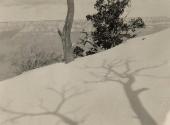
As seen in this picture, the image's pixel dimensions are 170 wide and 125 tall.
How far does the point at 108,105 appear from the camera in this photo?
5.80 m

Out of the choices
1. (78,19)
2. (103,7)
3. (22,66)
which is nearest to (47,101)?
(103,7)

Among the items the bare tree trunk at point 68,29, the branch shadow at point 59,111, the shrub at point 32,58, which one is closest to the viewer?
the branch shadow at point 59,111

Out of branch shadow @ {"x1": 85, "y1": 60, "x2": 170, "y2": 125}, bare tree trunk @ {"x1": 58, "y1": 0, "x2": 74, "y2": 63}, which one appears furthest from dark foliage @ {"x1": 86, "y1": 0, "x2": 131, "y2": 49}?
branch shadow @ {"x1": 85, "y1": 60, "x2": 170, "y2": 125}

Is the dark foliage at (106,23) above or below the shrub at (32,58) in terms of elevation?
above

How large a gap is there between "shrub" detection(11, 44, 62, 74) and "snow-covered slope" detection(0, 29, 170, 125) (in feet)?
11.2

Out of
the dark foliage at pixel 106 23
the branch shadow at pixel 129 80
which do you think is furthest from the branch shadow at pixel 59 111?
the dark foliage at pixel 106 23

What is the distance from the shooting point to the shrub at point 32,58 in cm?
1080

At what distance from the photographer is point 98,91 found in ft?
20.4

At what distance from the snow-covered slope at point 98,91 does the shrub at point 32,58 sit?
3.40 meters

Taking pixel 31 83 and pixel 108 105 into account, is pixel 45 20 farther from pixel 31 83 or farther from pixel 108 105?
pixel 108 105

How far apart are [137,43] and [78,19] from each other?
5753mm

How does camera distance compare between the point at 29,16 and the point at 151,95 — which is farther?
the point at 29,16

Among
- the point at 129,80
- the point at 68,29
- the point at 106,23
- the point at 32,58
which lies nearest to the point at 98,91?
the point at 129,80

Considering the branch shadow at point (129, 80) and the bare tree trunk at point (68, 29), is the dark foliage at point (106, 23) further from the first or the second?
the branch shadow at point (129, 80)
